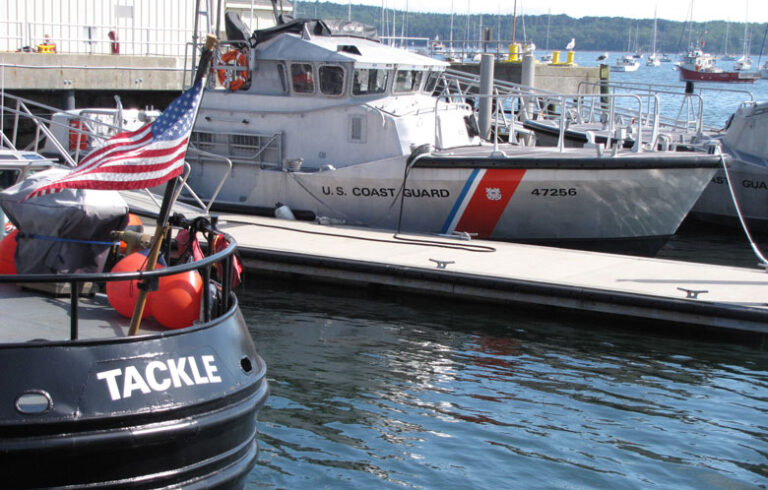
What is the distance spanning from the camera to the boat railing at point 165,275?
421 cm

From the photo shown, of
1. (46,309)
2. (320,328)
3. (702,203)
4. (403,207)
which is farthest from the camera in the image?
(702,203)

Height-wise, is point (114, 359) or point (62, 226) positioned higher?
point (62, 226)

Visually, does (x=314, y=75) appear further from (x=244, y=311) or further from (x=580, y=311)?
(x=580, y=311)

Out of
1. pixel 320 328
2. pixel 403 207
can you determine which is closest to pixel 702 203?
pixel 403 207

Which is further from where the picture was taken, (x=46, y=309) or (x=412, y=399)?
(x=412, y=399)

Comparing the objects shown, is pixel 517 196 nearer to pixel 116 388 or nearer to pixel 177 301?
pixel 177 301

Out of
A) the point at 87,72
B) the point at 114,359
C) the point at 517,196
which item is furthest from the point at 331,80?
the point at 87,72

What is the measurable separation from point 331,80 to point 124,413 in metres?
8.65

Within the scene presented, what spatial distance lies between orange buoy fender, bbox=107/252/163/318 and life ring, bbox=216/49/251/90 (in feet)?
26.2

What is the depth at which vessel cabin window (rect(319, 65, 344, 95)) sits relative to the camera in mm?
12195

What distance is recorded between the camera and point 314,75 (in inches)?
484

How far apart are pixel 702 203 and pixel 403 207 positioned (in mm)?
7128

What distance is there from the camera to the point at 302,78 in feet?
40.8

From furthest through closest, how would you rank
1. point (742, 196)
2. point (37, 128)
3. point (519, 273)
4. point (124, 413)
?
point (742, 196) → point (37, 128) → point (519, 273) → point (124, 413)
